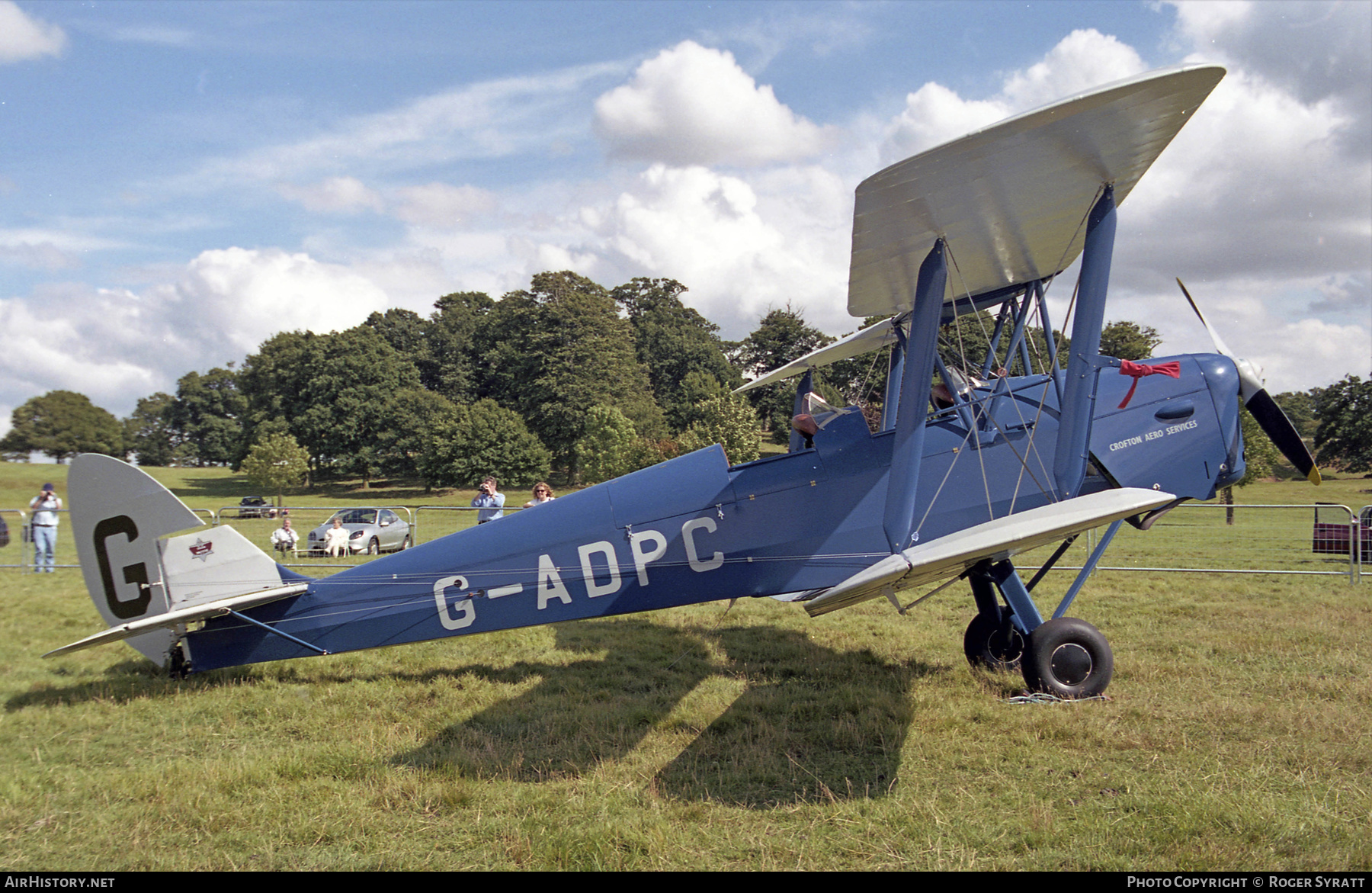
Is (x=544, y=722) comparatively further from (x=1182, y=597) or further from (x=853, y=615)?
(x=1182, y=597)

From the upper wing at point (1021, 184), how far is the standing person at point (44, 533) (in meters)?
12.8

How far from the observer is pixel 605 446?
43438 millimetres

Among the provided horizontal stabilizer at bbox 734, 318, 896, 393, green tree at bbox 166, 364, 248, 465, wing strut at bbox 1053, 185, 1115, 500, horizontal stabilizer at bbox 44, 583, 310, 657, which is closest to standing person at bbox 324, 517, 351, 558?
horizontal stabilizer at bbox 44, 583, 310, 657

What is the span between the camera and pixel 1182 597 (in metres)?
9.20

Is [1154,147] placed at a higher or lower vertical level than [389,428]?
lower

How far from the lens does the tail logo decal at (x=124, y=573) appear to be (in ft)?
17.5

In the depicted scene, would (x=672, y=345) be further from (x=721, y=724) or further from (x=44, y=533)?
(x=721, y=724)

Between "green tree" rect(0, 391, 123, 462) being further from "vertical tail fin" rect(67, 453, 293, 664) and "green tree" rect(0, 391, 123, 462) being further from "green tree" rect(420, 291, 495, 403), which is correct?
"vertical tail fin" rect(67, 453, 293, 664)

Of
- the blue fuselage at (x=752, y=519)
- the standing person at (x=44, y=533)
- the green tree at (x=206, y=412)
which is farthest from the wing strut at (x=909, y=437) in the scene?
the green tree at (x=206, y=412)

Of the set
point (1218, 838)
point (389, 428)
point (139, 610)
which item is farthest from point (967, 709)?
point (389, 428)

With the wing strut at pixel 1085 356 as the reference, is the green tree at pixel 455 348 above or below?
above

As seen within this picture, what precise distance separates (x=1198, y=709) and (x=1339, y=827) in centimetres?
170

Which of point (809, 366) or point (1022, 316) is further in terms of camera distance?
point (809, 366)

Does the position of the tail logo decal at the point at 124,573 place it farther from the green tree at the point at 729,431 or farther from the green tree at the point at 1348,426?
the green tree at the point at 1348,426
